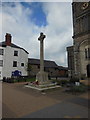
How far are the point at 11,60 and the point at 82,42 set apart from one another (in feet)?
59.9

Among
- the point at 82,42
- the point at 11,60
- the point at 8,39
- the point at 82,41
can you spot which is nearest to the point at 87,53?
the point at 82,42

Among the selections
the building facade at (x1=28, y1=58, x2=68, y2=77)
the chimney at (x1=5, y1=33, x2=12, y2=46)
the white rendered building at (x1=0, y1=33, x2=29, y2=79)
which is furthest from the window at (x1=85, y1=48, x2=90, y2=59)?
the chimney at (x1=5, y1=33, x2=12, y2=46)

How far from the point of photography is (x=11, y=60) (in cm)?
2714

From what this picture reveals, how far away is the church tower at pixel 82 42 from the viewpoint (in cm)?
2248

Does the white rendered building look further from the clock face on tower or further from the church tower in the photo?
the clock face on tower

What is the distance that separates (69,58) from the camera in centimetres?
2917

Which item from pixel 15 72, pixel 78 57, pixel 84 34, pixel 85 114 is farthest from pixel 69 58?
pixel 85 114

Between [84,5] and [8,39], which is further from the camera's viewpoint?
[8,39]

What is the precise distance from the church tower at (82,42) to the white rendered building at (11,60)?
48.5ft

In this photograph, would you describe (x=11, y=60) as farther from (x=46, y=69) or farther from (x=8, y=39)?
(x=46, y=69)

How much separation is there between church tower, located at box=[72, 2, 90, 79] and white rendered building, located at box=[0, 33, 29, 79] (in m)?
14.8

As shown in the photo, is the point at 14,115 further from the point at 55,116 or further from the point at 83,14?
the point at 83,14

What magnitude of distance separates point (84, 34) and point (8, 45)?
62.5 feet

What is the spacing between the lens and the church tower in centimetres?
2248
